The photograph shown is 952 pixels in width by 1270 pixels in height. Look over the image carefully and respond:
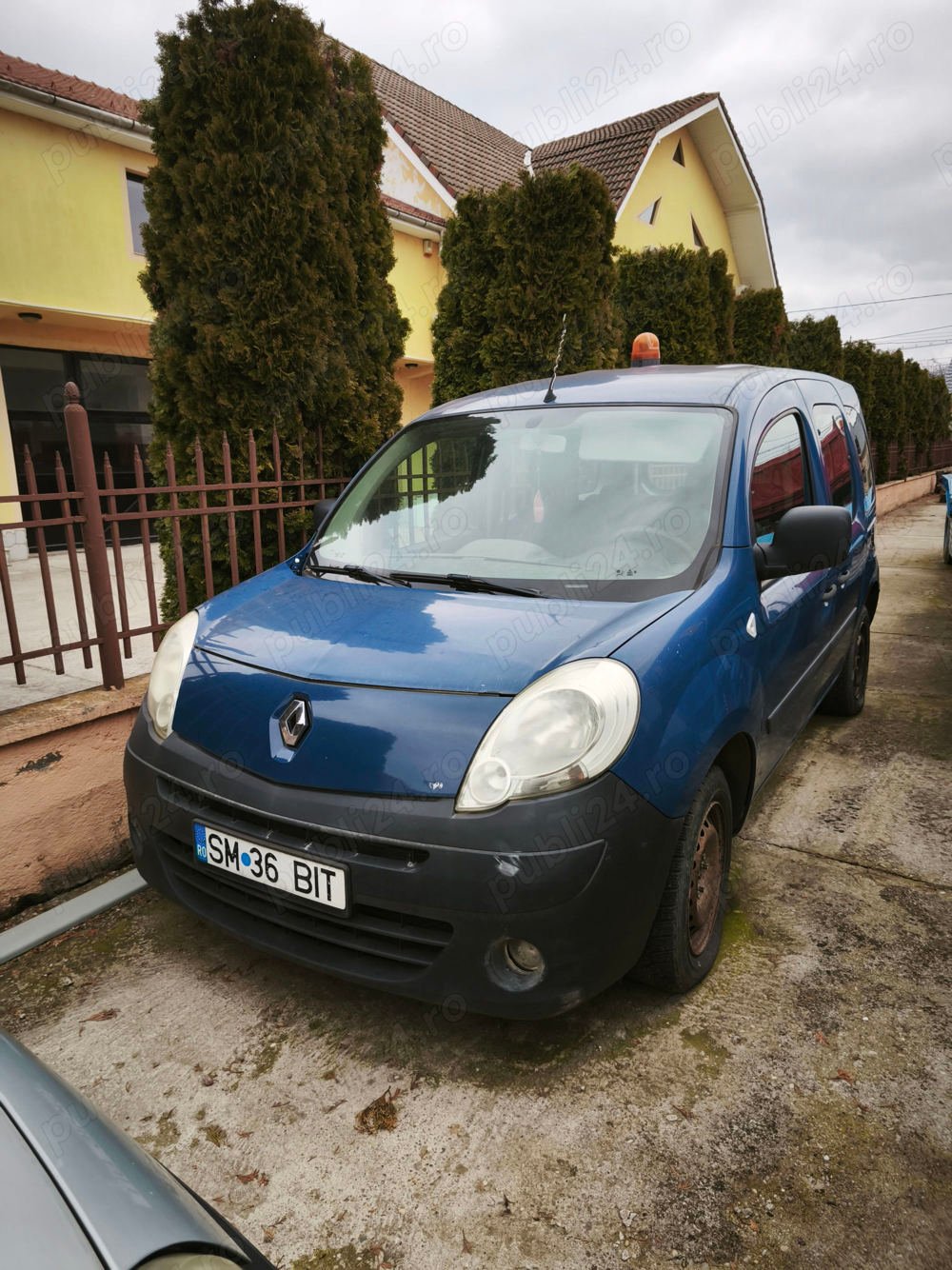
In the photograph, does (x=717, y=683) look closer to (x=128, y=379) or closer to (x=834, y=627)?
(x=834, y=627)

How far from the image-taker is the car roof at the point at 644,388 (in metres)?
2.96

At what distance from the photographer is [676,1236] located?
5.52 feet

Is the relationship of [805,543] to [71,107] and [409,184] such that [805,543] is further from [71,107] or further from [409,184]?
[409,184]

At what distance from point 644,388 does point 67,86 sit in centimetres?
1098

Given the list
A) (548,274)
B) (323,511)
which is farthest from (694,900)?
(548,274)

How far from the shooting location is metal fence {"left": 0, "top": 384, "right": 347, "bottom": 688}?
3180mm

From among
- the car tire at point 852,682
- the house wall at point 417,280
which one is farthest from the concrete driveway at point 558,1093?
the house wall at point 417,280

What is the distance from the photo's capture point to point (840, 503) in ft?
12.8

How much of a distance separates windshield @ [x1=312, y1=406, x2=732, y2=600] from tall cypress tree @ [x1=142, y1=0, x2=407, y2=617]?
54.0 inches

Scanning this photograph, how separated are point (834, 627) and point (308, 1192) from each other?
9.92 ft

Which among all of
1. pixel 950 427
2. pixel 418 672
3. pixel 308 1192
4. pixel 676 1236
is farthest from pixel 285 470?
pixel 950 427

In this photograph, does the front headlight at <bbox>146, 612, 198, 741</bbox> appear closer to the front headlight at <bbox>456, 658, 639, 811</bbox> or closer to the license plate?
the license plate

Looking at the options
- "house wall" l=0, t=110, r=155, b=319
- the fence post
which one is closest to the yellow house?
"house wall" l=0, t=110, r=155, b=319

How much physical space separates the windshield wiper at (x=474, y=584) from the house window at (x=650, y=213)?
17.3 m
